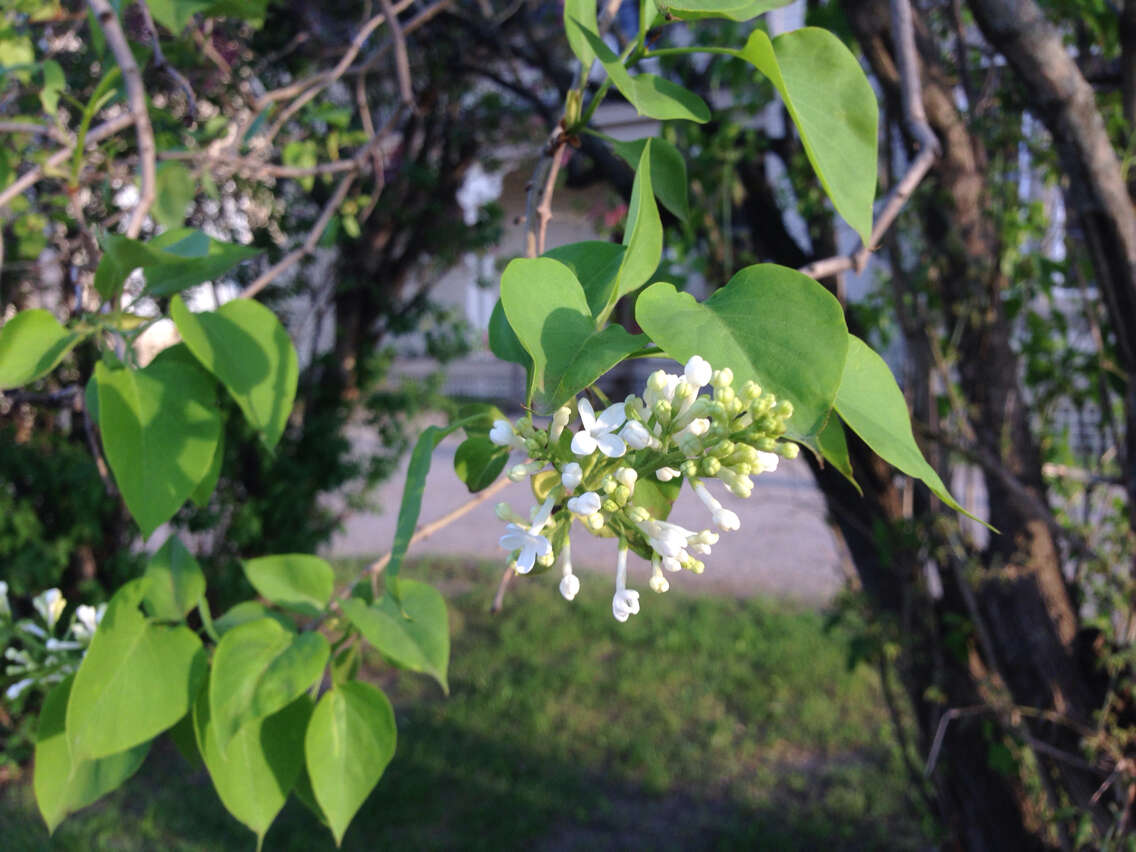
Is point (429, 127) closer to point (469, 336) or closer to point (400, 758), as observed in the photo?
point (469, 336)

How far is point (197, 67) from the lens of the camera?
326 cm

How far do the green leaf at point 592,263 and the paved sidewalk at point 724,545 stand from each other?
4.42 meters

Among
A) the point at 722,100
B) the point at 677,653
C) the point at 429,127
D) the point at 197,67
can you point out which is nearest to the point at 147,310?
the point at 197,67

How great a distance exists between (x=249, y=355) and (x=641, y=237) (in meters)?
0.45

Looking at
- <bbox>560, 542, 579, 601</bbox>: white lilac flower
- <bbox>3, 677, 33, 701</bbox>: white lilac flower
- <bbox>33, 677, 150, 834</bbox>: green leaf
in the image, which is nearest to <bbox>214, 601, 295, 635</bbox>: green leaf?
<bbox>33, 677, 150, 834</bbox>: green leaf

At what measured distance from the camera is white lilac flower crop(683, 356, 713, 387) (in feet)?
1.67

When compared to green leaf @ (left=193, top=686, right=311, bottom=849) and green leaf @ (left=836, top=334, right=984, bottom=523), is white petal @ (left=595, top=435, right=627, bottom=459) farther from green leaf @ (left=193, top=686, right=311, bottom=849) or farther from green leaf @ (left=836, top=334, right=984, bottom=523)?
green leaf @ (left=193, top=686, right=311, bottom=849)

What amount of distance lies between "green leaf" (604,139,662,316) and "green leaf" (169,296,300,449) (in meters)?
0.38

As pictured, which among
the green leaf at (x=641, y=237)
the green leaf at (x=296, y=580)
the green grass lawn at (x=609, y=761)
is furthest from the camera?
the green grass lawn at (x=609, y=761)

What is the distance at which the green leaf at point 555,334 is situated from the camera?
0.51 metres

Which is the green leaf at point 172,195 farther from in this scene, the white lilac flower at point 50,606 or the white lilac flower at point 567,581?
the white lilac flower at point 567,581

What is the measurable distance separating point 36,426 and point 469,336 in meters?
2.20

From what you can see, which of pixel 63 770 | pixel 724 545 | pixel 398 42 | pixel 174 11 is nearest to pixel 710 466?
pixel 63 770

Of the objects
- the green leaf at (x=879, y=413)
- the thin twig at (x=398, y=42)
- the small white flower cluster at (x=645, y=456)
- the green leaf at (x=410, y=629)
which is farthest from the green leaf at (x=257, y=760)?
the thin twig at (x=398, y=42)
